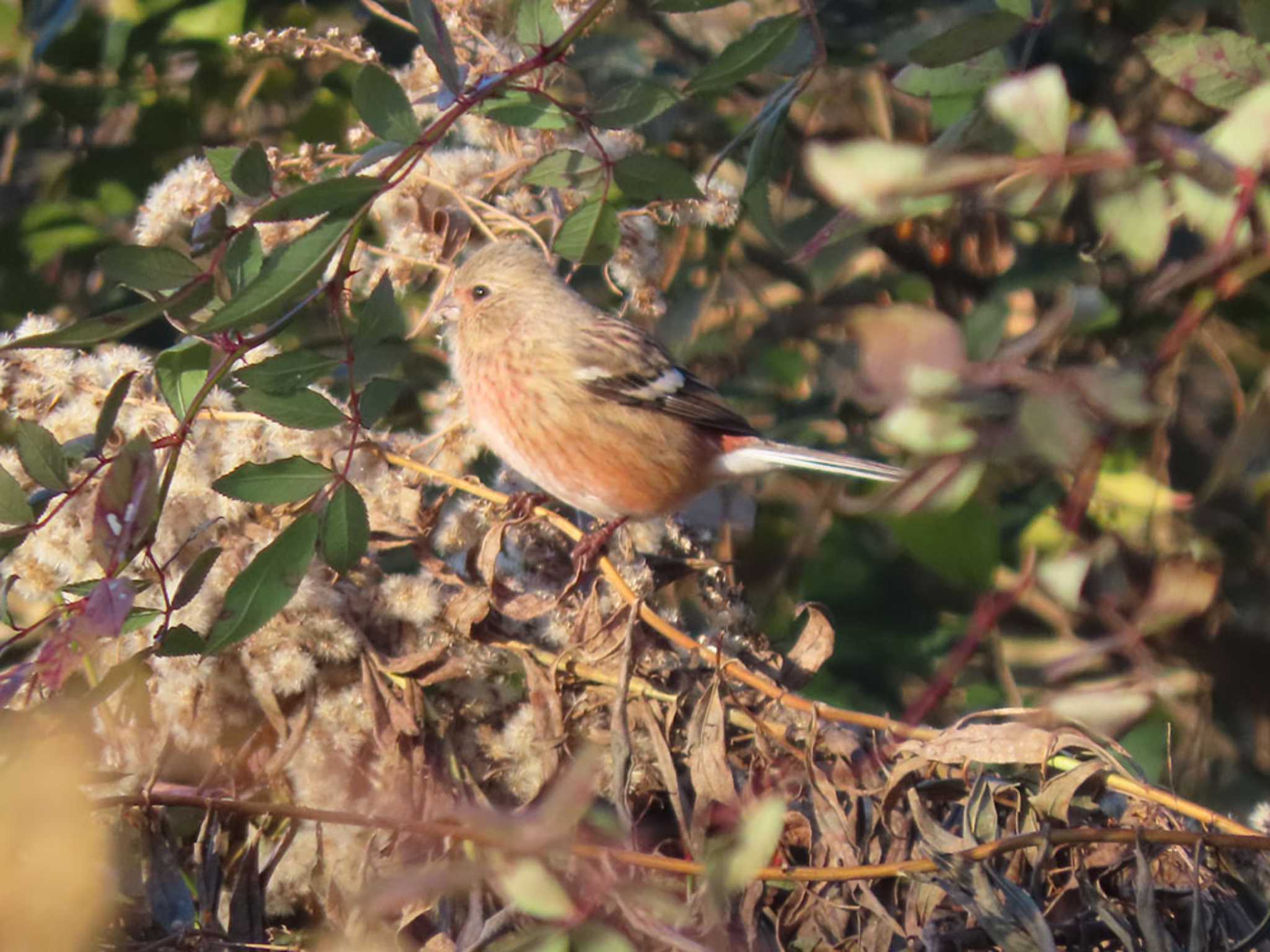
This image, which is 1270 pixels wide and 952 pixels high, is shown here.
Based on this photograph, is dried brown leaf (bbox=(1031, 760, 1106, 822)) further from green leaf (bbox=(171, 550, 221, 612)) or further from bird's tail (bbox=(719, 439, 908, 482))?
bird's tail (bbox=(719, 439, 908, 482))

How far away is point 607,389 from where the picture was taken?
4047mm

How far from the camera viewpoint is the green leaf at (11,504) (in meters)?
1.96

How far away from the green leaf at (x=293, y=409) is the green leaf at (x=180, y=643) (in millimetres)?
365

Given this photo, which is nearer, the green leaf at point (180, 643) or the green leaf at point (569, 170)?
the green leaf at point (180, 643)

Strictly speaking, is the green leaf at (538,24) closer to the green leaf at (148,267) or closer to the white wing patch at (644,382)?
the green leaf at (148,267)

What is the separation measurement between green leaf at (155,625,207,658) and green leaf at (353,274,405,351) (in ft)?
1.71

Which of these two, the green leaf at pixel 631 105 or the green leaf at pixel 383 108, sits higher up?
the green leaf at pixel 383 108

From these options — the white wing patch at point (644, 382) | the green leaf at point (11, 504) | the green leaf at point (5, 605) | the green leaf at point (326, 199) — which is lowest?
the white wing patch at point (644, 382)

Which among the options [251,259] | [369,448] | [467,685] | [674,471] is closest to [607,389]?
[674,471]

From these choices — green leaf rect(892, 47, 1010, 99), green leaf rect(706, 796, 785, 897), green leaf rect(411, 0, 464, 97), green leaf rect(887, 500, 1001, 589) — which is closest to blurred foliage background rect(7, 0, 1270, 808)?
green leaf rect(887, 500, 1001, 589)

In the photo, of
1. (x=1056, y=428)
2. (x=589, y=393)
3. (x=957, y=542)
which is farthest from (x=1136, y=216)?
(x=589, y=393)

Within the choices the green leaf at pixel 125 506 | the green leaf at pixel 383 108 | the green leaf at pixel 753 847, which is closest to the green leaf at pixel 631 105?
the green leaf at pixel 383 108

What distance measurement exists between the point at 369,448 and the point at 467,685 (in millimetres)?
558

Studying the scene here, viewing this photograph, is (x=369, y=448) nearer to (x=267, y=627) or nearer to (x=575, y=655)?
(x=267, y=627)
